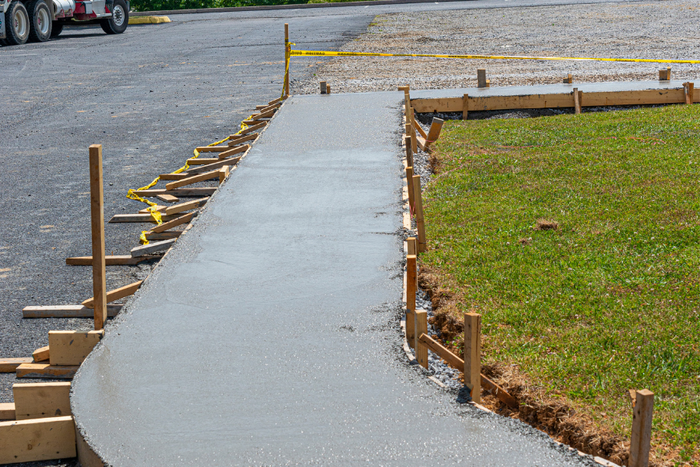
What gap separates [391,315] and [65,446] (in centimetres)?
225

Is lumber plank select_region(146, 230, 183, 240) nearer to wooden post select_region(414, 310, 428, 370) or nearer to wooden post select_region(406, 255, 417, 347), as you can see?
wooden post select_region(406, 255, 417, 347)

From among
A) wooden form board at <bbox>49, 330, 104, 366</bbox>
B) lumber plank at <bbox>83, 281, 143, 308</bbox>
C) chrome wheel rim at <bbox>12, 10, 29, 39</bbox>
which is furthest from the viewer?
chrome wheel rim at <bbox>12, 10, 29, 39</bbox>

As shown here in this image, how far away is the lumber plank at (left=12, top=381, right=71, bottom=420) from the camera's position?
431 centimetres

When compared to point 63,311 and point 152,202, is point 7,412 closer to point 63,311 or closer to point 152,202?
point 63,311

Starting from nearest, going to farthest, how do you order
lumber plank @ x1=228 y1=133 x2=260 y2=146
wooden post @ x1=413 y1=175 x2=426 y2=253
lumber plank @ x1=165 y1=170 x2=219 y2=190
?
wooden post @ x1=413 y1=175 x2=426 y2=253
lumber plank @ x1=165 y1=170 x2=219 y2=190
lumber plank @ x1=228 y1=133 x2=260 y2=146

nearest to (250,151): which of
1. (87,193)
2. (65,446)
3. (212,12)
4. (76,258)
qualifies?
(87,193)

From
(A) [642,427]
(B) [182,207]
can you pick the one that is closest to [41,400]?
(A) [642,427]

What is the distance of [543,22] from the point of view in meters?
29.7

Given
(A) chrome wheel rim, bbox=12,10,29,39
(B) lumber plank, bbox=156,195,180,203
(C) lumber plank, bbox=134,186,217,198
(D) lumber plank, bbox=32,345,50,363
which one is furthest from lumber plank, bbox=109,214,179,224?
(A) chrome wheel rim, bbox=12,10,29,39

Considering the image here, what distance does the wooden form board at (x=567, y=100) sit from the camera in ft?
45.1

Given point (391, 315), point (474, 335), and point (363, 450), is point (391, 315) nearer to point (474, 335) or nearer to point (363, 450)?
point (474, 335)

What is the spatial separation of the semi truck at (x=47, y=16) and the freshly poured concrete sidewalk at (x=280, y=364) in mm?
22167

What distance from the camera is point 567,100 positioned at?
1372cm

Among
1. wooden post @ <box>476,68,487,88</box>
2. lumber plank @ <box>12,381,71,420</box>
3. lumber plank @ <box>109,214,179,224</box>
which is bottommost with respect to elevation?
lumber plank @ <box>12,381,71,420</box>
